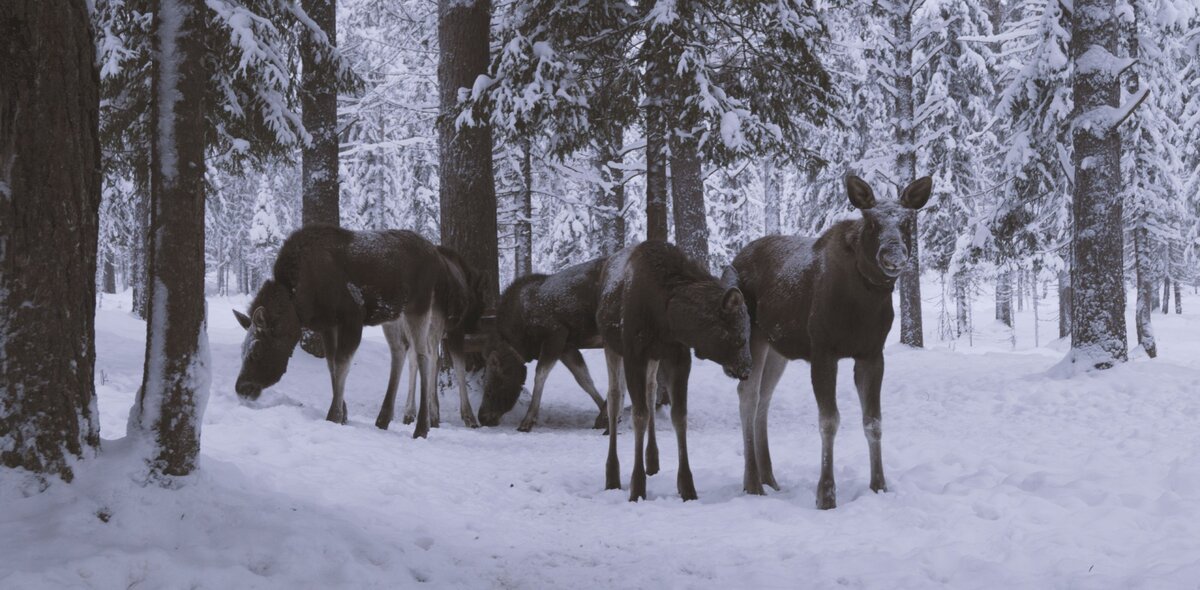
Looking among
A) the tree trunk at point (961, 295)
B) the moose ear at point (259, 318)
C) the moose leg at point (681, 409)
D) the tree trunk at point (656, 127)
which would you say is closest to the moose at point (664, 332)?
the moose leg at point (681, 409)

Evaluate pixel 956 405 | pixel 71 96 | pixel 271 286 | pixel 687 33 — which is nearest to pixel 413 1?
pixel 687 33

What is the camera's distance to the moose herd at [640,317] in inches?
221

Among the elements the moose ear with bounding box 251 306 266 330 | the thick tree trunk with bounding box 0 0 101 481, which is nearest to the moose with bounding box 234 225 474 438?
the moose ear with bounding box 251 306 266 330

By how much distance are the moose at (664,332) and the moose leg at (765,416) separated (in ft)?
1.91

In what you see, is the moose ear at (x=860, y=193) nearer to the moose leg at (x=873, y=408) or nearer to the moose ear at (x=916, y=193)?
the moose ear at (x=916, y=193)

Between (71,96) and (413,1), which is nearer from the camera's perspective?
(71,96)

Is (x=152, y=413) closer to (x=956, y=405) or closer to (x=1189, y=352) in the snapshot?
(x=956, y=405)

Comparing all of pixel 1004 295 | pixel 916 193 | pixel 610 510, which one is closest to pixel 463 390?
Result: pixel 610 510

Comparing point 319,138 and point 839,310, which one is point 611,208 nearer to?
point 319,138

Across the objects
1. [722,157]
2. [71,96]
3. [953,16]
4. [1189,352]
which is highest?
[953,16]

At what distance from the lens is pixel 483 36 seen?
11.2 meters

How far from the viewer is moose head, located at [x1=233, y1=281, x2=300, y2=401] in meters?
8.18

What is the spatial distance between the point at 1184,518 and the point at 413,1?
66.9 ft

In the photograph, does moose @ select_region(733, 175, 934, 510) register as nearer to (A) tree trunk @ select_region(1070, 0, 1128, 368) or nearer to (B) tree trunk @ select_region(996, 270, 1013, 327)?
(A) tree trunk @ select_region(1070, 0, 1128, 368)
